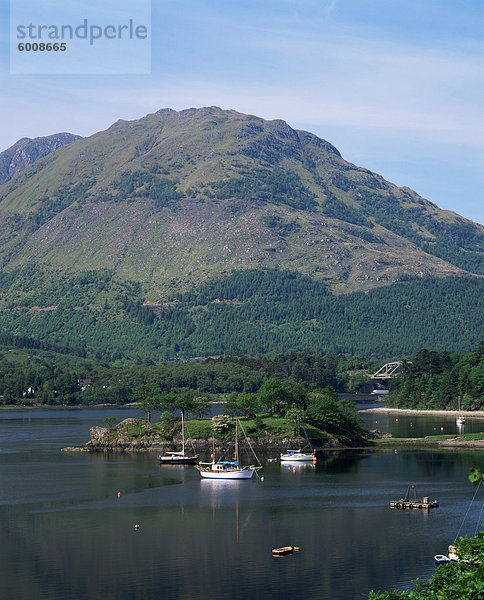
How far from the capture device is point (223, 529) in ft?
357

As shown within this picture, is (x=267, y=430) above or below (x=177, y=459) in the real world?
above

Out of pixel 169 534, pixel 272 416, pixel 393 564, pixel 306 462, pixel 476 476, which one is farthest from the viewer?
pixel 272 416

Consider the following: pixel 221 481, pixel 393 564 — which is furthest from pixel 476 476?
pixel 221 481

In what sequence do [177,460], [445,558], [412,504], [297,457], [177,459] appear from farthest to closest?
[177,460] → [177,459] → [297,457] → [412,504] → [445,558]

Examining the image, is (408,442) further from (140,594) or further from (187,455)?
(140,594)

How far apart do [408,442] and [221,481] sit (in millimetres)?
61689

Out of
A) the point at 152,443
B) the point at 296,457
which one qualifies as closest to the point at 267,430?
the point at 296,457

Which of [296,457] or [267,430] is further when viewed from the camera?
[267,430]

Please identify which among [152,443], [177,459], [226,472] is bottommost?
[226,472]

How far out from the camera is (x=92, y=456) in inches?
7274

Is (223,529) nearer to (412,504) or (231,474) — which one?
(412,504)

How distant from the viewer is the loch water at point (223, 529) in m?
85.2

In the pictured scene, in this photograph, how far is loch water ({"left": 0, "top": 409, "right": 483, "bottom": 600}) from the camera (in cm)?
8519

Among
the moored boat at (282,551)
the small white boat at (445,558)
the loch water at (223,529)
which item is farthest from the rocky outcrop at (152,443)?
the small white boat at (445,558)
